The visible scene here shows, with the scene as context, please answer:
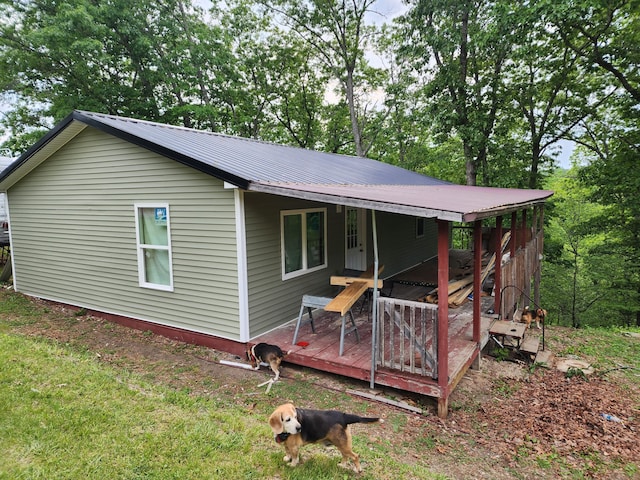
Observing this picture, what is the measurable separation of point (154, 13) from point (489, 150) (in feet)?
55.7

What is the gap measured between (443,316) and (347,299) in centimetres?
159

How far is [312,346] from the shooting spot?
584 cm

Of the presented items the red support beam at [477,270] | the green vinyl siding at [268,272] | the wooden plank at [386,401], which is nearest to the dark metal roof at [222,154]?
the green vinyl siding at [268,272]

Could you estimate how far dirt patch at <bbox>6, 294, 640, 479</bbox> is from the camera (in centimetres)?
389

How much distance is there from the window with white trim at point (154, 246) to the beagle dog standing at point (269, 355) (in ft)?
6.99

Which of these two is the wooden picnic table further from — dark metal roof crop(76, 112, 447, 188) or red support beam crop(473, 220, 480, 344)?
dark metal roof crop(76, 112, 447, 188)

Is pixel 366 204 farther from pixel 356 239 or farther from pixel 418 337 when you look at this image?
pixel 356 239

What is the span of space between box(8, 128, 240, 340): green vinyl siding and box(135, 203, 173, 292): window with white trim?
0.13m

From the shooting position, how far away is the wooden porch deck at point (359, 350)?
482 cm

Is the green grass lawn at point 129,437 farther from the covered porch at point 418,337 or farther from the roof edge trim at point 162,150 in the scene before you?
the roof edge trim at point 162,150

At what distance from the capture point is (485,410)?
16.1 ft

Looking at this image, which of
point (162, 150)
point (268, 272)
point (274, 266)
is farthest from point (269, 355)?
point (162, 150)

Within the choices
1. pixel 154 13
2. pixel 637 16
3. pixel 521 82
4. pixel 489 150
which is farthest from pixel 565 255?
pixel 154 13

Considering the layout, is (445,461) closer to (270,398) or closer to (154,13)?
(270,398)
